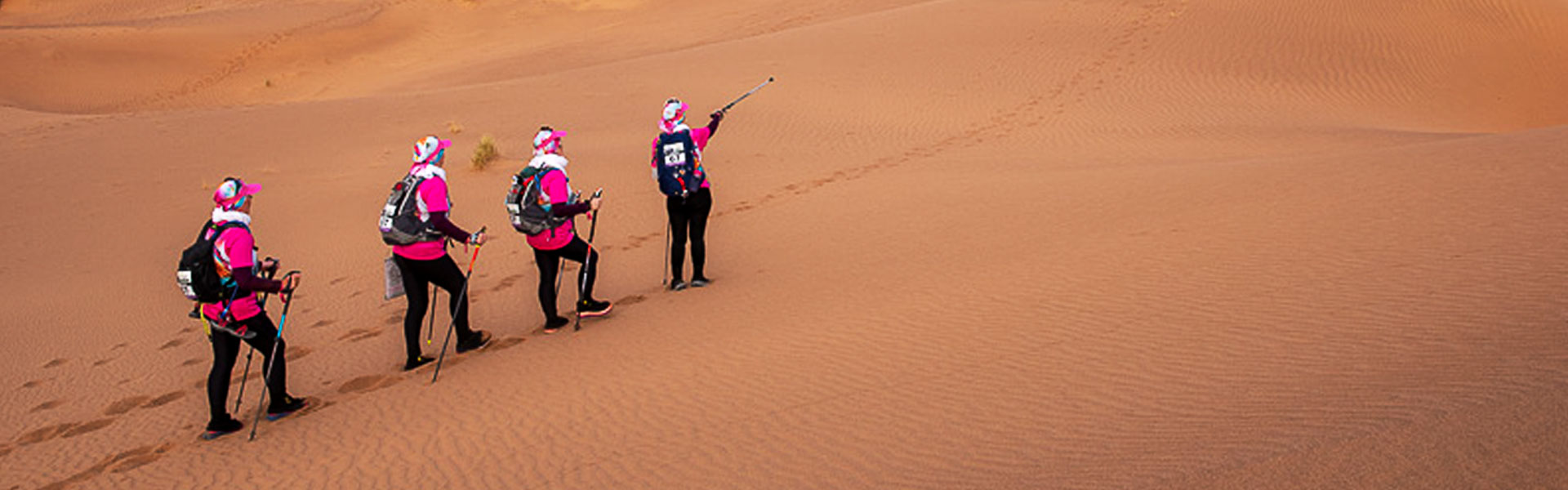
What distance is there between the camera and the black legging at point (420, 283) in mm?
7750

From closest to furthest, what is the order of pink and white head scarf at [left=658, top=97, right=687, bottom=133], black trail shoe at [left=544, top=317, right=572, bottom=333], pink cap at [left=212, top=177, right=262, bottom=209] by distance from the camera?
pink cap at [left=212, top=177, right=262, bottom=209] < black trail shoe at [left=544, top=317, right=572, bottom=333] < pink and white head scarf at [left=658, top=97, right=687, bottom=133]

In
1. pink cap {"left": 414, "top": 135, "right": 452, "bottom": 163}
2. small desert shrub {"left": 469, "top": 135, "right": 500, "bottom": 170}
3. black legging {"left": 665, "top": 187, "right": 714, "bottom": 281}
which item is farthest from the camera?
small desert shrub {"left": 469, "top": 135, "right": 500, "bottom": 170}

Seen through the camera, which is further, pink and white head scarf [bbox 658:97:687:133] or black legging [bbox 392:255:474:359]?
pink and white head scarf [bbox 658:97:687:133]

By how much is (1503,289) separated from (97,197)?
16.4 meters

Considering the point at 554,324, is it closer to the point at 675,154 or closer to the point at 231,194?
the point at 675,154

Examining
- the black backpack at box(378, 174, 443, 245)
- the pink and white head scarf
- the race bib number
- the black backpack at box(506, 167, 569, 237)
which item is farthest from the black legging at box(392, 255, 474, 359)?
the pink and white head scarf

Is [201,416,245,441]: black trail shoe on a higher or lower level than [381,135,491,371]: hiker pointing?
lower

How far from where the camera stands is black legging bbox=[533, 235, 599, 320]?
28.1 feet

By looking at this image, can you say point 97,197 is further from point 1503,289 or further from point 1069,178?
point 1503,289

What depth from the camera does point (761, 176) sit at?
53.0ft

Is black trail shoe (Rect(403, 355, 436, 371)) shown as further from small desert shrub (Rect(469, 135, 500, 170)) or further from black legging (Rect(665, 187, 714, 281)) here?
small desert shrub (Rect(469, 135, 500, 170))

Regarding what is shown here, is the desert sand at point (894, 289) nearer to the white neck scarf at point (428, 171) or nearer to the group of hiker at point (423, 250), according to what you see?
the group of hiker at point (423, 250)

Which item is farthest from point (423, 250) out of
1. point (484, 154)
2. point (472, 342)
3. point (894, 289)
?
point (484, 154)

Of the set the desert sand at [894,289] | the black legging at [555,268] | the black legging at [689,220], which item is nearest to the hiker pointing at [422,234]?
the desert sand at [894,289]
